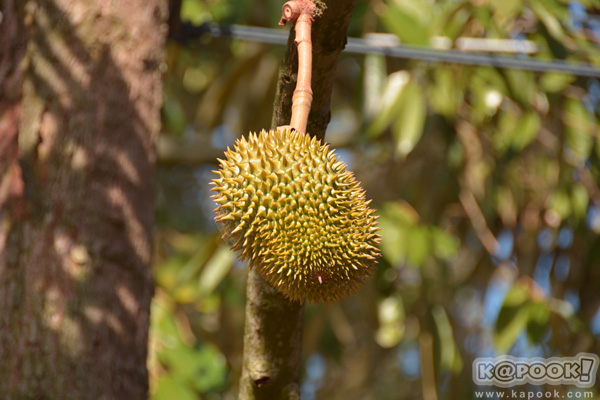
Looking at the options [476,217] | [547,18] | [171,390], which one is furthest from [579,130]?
[171,390]

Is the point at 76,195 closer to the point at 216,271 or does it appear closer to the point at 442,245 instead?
the point at 216,271

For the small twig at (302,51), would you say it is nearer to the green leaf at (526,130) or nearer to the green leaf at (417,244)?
the green leaf at (417,244)

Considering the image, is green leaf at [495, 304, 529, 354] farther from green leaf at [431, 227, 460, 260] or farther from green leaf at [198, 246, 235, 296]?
green leaf at [198, 246, 235, 296]

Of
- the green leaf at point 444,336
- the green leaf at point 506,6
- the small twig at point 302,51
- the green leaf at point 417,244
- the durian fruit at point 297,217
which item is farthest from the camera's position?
the green leaf at point 444,336

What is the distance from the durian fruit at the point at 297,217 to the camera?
113 cm

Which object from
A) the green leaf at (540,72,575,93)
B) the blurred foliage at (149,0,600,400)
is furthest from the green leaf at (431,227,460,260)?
the green leaf at (540,72,575,93)

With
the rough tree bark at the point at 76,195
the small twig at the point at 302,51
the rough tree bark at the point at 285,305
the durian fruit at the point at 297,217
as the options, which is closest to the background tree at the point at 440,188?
the rough tree bark at the point at 76,195

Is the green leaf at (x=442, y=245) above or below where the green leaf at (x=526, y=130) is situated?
below

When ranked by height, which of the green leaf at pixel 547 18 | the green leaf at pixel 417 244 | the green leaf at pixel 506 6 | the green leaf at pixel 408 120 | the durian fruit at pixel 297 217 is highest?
the green leaf at pixel 547 18

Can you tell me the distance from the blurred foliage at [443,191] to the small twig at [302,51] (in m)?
1.52

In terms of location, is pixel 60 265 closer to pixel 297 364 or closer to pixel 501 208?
pixel 297 364

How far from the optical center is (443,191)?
346cm

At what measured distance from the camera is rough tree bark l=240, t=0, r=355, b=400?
1.08m

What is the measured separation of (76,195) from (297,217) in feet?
2.78
